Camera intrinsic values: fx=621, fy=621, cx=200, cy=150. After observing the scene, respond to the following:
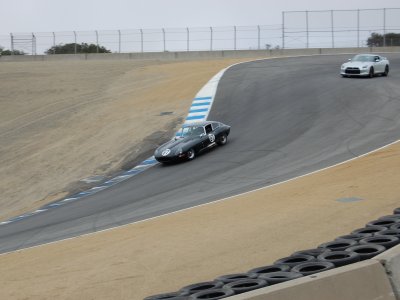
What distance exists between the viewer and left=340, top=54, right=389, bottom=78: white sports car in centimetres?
3591

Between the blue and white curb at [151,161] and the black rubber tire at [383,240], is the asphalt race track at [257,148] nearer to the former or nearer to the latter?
the blue and white curb at [151,161]

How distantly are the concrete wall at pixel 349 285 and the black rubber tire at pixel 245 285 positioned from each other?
0.27 meters

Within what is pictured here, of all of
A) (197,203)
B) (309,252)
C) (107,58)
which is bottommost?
(197,203)

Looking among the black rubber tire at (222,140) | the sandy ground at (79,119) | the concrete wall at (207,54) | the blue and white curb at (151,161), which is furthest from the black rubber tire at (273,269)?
the concrete wall at (207,54)

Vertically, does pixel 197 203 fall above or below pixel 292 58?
below

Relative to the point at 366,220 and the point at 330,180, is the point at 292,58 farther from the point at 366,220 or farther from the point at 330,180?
the point at 366,220

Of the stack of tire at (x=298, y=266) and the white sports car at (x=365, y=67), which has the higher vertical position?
the white sports car at (x=365, y=67)

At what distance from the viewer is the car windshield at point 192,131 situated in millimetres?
25156

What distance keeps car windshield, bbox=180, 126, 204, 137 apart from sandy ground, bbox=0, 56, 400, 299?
7876 mm

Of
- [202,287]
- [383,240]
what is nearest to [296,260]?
[383,240]

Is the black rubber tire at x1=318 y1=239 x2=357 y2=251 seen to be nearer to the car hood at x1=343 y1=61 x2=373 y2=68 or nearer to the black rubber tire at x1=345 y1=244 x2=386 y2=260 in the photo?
the black rubber tire at x1=345 y1=244 x2=386 y2=260

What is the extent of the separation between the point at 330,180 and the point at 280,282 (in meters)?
→ 12.1

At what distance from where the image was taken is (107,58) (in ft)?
197

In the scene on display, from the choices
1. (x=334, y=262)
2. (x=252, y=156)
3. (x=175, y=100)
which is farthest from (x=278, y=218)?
(x=175, y=100)
